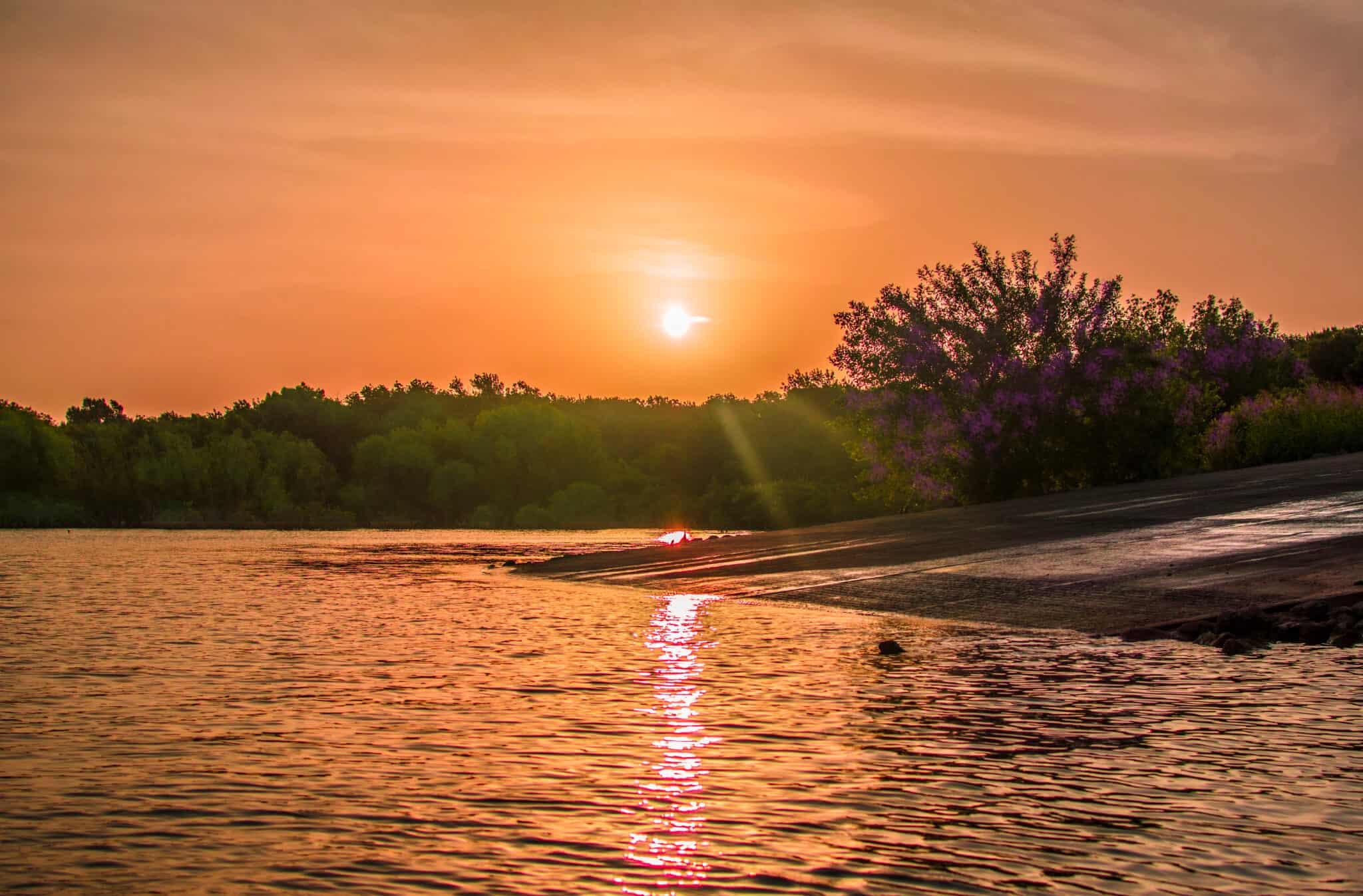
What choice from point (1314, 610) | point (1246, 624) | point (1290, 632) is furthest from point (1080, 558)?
point (1290, 632)

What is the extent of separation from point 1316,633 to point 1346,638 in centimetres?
33

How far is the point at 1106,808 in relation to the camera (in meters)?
7.66

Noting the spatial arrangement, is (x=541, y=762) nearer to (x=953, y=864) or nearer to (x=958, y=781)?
(x=958, y=781)

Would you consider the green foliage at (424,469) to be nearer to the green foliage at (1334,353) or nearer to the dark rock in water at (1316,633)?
the green foliage at (1334,353)

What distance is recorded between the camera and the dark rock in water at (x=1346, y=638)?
1408 cm

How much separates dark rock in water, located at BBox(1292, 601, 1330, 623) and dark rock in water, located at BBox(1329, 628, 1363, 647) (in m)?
0.66

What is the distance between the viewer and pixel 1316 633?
14406 millimetres

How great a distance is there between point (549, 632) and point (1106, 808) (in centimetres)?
1110

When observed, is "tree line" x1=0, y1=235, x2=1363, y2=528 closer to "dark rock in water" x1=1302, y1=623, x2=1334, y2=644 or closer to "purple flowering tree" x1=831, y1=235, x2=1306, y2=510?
"purple flowering tree" x1=831, y1=235, x2=1306, y2=510

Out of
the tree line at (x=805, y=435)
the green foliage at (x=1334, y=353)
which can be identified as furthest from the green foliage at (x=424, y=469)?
the green foliage at (x=1334, y=353)

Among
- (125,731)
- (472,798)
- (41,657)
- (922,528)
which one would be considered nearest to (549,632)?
(41,657)

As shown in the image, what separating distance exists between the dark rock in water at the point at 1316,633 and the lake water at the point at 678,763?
52 cm

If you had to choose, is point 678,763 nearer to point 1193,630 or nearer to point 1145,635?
point 1145,635

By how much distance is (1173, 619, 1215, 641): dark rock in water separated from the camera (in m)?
15.1
